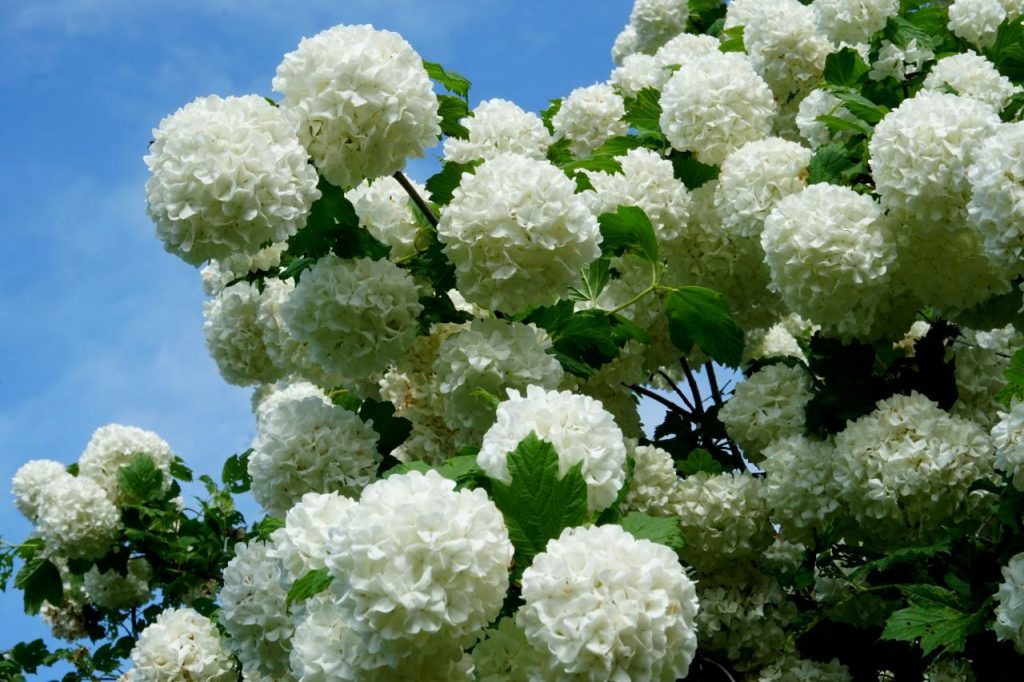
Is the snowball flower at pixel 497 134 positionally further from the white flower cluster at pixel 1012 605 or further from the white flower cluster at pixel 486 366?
the white flower cluster at pixel 1012 605

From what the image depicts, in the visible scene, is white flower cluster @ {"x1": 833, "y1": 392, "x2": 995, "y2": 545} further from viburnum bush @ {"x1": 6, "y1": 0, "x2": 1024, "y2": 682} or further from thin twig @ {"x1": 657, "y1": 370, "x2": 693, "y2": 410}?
thin twig @ {"x1": 657, "y1": 370, "x2": 693, "y2": 410}

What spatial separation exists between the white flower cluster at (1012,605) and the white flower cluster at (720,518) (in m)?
1.25

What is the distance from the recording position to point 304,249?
3.78 metres

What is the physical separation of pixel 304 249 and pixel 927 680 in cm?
288

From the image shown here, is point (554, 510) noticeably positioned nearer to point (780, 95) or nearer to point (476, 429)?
point (476, 429)

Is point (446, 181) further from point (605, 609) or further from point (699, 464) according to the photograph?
point (605, 609)

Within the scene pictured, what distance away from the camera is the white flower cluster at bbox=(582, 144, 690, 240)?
175 inches

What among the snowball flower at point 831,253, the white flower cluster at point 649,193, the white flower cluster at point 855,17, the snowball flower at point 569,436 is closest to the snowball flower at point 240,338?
the white flower cluster at point 649,193

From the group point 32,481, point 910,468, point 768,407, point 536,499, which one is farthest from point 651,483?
point 32,481

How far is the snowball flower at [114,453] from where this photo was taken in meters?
7.10

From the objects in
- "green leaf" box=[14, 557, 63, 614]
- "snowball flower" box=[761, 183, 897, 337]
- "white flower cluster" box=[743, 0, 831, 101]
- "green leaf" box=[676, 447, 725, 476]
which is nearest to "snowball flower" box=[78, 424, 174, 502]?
"green leaf" box=[14, 557, 63, 614]

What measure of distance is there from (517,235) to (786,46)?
2.57 meters

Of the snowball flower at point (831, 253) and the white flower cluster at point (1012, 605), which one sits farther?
the snowball flower at point (831, 253)

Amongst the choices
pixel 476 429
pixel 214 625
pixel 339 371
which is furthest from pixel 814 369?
pixel 214 625
